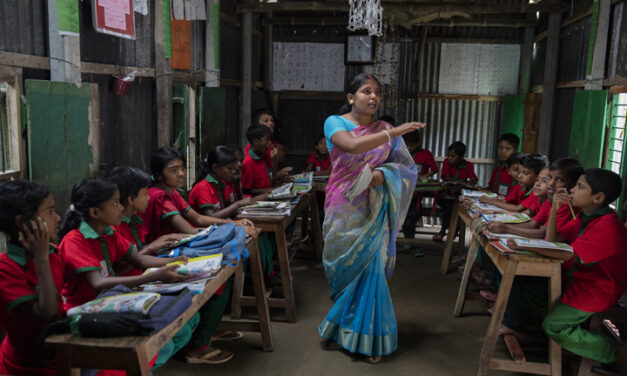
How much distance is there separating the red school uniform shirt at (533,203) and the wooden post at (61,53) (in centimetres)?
364

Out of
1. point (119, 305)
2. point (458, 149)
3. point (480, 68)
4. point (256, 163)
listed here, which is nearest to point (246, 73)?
point (256, 163)

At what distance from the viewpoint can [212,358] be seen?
352 cm

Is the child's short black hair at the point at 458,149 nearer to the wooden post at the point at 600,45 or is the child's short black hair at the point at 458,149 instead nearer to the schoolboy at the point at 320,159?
the schoolboy at the point at 320,159

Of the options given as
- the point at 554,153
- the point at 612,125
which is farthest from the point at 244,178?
the point at 554,153

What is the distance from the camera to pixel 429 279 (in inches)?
221

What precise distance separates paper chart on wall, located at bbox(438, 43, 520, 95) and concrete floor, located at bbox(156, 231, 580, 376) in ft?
12.9

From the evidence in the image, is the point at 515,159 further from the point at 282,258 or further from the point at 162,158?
the point at 162,158

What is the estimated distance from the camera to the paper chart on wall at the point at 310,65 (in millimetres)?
8438

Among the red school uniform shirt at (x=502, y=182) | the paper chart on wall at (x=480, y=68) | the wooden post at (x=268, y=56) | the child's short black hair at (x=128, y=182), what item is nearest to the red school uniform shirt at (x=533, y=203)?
the red school uniform shirt at (x=502, y=182)

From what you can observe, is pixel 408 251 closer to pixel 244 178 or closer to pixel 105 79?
pixel 244 178

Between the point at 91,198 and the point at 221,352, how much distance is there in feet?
5.30

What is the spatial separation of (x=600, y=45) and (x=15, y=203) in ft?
17.2

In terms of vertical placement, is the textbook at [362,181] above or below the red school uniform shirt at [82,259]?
above

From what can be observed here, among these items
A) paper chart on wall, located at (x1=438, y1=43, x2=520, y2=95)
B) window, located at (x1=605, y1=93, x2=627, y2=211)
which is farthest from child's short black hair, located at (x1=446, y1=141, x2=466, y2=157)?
paper chart on wall, located at (x1=438, y1=43, x2=520, y2=95)
